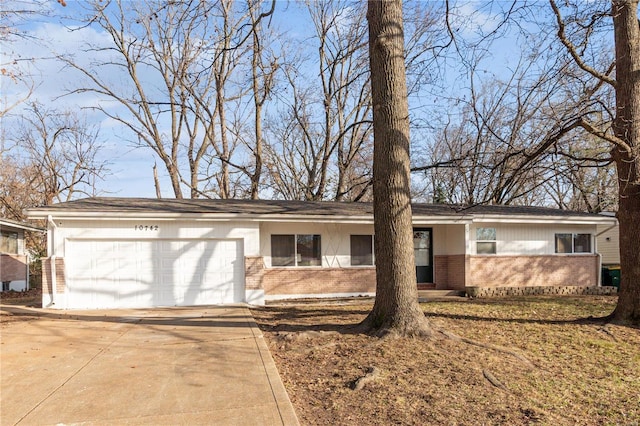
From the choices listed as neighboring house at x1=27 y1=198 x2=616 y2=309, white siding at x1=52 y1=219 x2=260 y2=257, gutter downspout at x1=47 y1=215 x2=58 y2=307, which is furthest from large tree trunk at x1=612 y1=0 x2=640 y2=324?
gutter downspout at x1=47 y1=215 x2=58 y2=307

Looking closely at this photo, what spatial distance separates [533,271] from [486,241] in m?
2.14

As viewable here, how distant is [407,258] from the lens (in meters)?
7.72

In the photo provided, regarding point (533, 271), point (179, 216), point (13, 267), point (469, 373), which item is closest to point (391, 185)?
point (469, 373)

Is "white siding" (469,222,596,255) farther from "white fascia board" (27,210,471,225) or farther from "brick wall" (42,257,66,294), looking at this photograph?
"brick wall" (42,257,66,294)

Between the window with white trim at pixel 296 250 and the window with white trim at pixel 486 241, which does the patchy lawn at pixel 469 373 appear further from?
the window with white trim at pixel 486 241

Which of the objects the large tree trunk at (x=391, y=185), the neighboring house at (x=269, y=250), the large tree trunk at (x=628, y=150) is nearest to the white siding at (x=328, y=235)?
the neighboring house at (x=269, y=250)

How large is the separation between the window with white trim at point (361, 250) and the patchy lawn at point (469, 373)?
19.9 feet

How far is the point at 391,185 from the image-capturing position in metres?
7.85

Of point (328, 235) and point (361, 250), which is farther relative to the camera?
point (361, 250)

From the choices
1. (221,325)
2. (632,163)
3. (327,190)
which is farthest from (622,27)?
(327,190)

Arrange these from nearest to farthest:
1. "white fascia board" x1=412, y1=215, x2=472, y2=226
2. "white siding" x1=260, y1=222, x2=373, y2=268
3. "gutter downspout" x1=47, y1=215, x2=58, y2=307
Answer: "gutter downspout" x1=47, y1=215, x2=58, y2=307
"white siding" x1=260, y1=222, x2=373, y2=268
"white fascia board" x1=412, y1=215, x2=472, y2=226

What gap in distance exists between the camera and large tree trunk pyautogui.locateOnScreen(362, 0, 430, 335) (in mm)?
7621

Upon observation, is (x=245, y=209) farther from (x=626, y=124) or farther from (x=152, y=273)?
(x=626, y=124)

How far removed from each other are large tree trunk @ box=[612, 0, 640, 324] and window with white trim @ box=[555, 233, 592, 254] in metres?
9.08
